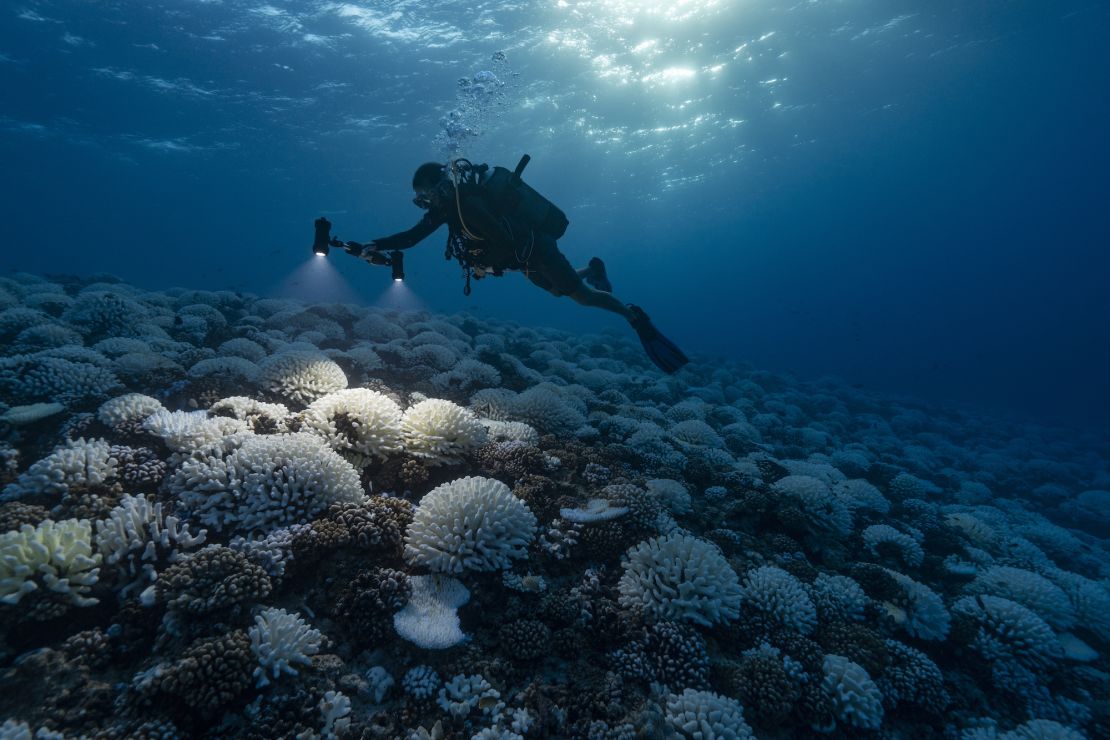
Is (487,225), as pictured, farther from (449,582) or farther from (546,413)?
(449,582)

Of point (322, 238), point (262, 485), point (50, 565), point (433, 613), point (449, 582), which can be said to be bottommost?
point (433, 613)

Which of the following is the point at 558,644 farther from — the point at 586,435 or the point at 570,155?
the point at 570,155

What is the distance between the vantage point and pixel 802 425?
16234 mm

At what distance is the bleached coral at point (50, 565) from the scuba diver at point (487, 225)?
4.53 meters

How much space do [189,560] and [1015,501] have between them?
20.7 metres

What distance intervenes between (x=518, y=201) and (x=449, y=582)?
21.0ft

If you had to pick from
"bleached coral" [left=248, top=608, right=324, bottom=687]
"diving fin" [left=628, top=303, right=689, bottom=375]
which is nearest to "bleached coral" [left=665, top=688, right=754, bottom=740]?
"bleached coral" [left=248, top=608, right=324, bottom=687]

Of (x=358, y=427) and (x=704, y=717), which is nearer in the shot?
(x=704, y=717)

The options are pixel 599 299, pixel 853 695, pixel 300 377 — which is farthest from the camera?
pixel 599 299

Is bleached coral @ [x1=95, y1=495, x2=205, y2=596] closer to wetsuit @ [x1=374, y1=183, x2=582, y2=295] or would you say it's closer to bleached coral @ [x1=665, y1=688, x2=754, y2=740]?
bleached coral @ [x1=665, y1=688, x2=754, y2=740]

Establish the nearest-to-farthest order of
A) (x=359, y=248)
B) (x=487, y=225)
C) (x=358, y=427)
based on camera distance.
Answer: (x=358, y=427), (x=359, y=248), (x=487, y=225)

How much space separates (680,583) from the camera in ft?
13.0

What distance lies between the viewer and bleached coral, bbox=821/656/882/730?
363 centimetres

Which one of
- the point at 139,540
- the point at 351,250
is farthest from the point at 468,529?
the point at 351,250
